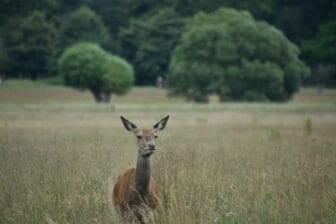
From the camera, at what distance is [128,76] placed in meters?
59.8

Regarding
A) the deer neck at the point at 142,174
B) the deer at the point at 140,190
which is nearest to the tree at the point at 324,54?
the deer at the point at 140,190

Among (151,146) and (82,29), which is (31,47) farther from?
(151,146)

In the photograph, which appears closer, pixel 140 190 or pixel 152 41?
pixel 140 190

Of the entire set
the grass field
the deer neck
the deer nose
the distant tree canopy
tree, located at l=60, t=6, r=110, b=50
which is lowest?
the grass field

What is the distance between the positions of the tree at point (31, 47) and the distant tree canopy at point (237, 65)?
13.3 meters

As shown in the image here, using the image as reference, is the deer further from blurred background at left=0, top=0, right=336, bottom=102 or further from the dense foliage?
the dense foliage

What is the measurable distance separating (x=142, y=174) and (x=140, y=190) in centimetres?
23

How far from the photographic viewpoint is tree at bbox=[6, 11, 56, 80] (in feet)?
214

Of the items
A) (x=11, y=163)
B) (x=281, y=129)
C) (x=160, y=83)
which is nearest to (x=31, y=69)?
(x=160, y=83)

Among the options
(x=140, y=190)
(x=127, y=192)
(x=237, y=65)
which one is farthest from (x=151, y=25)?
(x=140, y=190)

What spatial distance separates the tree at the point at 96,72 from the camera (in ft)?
193

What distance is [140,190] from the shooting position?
1088cm

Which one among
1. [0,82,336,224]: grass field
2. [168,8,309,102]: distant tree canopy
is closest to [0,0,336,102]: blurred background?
[168,8,309,102]: distant tree canopy

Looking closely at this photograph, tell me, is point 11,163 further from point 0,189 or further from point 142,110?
point 142,110
